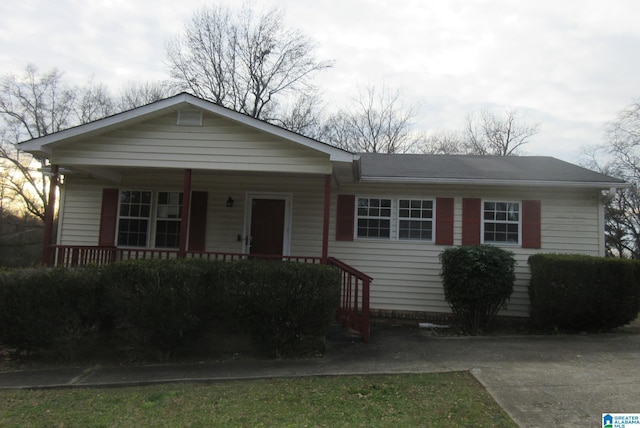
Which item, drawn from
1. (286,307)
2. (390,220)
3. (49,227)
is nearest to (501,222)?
(390,220)

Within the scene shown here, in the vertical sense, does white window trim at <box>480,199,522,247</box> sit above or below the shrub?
above

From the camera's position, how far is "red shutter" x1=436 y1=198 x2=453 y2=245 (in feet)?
28.2

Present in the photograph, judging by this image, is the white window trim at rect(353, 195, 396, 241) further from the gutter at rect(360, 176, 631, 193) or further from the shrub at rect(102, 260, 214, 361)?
the shrub at rect(102, 260, 214, 361)

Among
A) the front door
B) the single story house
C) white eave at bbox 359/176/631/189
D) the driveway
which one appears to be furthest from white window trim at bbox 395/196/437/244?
the front door

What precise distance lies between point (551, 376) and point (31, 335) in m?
6.80

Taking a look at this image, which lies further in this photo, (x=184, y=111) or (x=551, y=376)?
(x=184, y=111)

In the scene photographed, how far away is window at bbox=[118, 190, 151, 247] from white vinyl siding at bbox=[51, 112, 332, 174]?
2.15 m

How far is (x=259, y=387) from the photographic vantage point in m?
4.83

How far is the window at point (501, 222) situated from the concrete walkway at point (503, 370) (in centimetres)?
214

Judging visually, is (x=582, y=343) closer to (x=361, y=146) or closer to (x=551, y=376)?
(x=551, y=376)

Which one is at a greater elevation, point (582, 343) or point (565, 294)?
point (565, 294)

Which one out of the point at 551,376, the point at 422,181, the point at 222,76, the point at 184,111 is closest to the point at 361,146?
the point at 222,76

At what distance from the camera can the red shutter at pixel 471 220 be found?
8.55m

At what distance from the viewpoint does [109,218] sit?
30.2 ft
